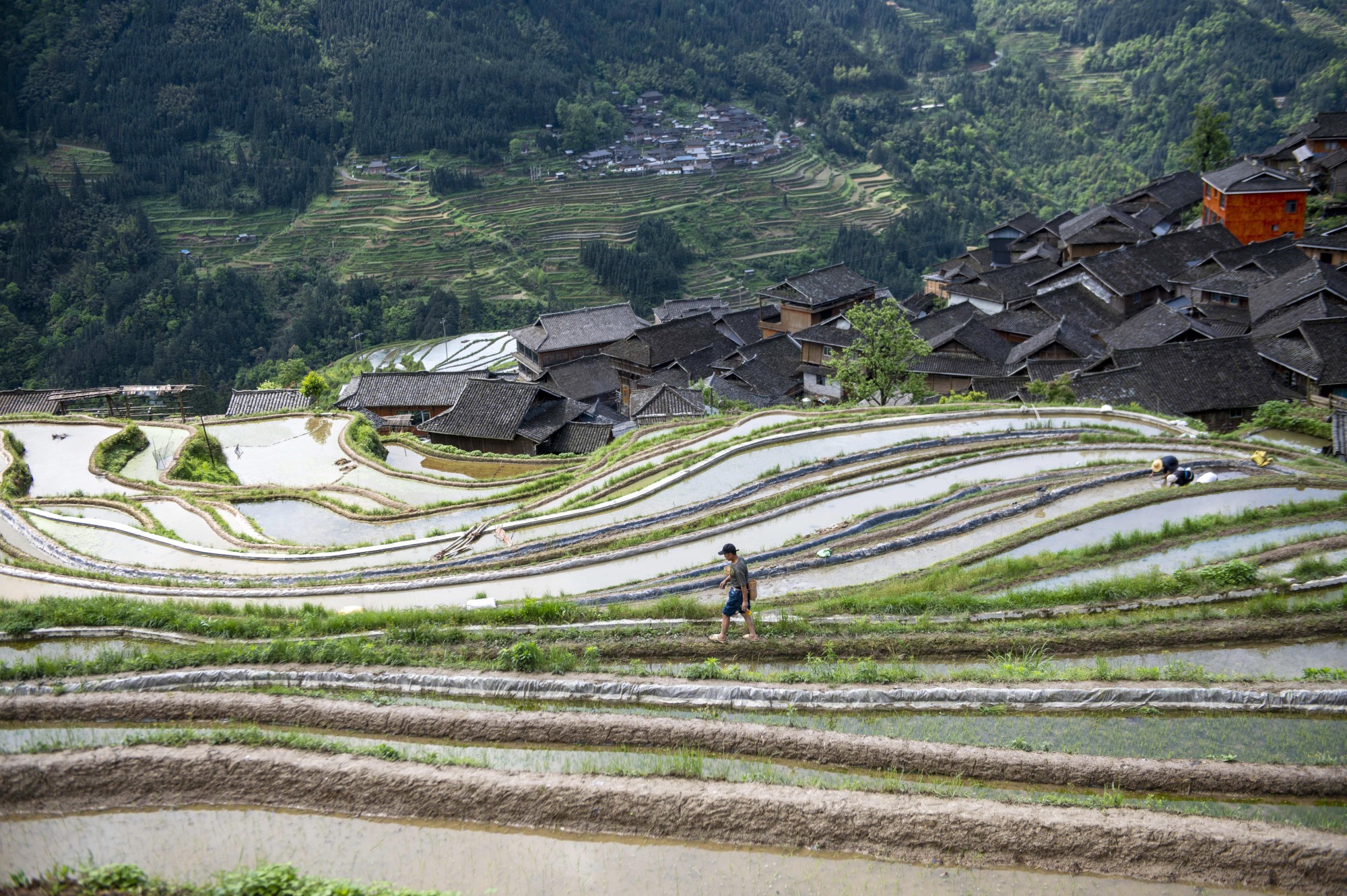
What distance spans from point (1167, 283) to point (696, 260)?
1381 inches

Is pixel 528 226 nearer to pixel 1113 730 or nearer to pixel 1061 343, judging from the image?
pixel 1061 343

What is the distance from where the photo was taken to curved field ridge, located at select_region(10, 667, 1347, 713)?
7.31 meters

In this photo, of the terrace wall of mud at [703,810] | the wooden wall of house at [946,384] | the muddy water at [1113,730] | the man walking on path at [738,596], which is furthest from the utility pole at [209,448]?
the wooden wall of house at [946,384]

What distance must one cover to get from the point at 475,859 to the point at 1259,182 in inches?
1398

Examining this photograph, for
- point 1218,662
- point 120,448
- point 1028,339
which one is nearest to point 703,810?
point 1218,662

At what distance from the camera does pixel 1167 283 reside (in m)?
29.1

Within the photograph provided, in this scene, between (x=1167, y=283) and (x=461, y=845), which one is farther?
(x=1167, y=283)

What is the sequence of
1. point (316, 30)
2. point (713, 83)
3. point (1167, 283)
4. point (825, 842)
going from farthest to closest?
1. point (713, 83)
2. point (316, 30)
3. point (1167, 283)
4. point (825, 842)

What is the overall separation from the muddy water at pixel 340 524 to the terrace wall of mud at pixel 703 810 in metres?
8.36

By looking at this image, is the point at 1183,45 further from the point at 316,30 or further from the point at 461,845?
the point at 461,845

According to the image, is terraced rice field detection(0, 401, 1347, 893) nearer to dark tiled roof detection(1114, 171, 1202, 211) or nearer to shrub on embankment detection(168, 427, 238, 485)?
shrub on embankment detection(168, 427, 238, 485)

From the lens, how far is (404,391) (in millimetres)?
29609

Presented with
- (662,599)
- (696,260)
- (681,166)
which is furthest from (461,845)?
(681,166)

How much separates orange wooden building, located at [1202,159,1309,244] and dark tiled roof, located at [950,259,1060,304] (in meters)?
6.07
